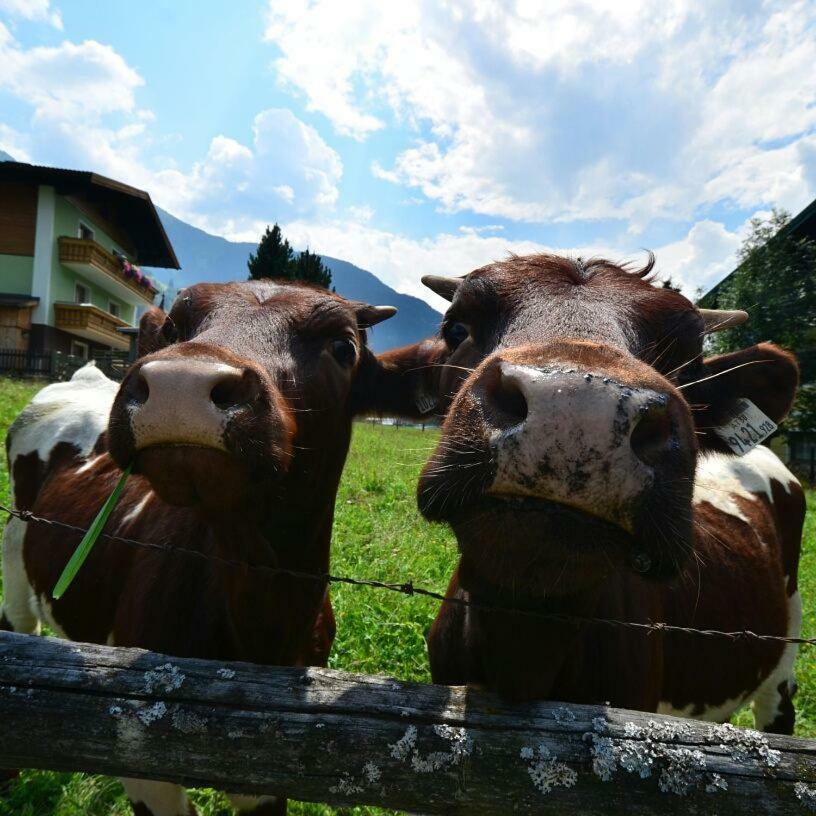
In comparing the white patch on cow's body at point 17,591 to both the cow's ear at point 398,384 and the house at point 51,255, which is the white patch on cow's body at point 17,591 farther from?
the house at point 51,255

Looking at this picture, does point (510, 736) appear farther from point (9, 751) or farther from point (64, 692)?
point (9, 751)

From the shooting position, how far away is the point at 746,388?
2.35 m

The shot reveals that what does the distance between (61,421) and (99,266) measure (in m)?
28.1

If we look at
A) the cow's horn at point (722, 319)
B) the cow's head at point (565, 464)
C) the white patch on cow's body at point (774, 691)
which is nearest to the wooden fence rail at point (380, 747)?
the cow's head at point (565, 464)

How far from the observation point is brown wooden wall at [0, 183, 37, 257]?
2725 cm

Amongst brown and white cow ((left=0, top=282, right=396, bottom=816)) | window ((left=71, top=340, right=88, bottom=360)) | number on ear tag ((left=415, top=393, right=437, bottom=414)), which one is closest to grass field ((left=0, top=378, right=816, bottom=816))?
number on ear tag ((left=415, top=393, right=437, bottom=414))

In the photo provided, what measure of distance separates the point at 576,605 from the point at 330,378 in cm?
144

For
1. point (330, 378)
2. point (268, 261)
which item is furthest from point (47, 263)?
point (330, 378)

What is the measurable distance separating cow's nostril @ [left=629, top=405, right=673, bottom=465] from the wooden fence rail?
2.18 ft

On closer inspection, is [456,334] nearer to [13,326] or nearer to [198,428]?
[198,428]

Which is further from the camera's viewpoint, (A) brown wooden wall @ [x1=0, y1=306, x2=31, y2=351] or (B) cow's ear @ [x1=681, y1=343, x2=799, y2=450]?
(A) brown wooden wall @ [x1=0, y1=306, x2=31, y2=351]

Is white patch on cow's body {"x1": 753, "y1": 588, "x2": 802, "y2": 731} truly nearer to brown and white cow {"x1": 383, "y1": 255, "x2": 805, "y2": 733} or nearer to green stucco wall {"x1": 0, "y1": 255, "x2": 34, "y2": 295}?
brown and white cow {"x1": 383, "y1": 255, "x2": 805, "y2": 733}

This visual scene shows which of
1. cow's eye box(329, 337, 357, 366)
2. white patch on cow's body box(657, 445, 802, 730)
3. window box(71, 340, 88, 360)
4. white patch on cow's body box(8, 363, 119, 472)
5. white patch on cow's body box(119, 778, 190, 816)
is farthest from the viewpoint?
window box(71, 340, 88, 360)

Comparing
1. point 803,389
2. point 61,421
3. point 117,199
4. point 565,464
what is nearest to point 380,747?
point 565,464
